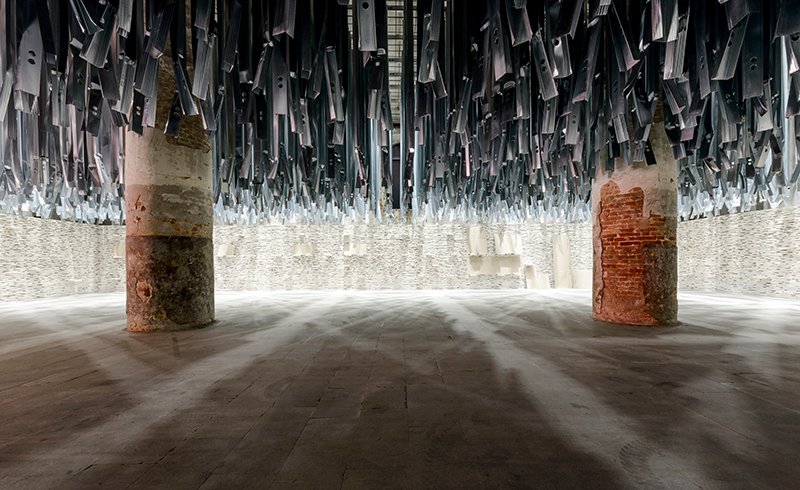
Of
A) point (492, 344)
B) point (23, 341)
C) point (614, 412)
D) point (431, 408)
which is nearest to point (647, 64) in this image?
point (492, 344)

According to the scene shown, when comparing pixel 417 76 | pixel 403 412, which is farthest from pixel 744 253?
pixel 403 412

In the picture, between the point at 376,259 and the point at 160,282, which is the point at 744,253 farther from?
the point at 160,282

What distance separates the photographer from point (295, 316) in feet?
15.4

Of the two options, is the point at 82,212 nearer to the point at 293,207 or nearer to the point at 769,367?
the point at 293,207

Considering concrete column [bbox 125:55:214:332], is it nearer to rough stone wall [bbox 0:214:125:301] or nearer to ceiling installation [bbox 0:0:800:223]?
ceiling installation [bbox 0:0:800:223]

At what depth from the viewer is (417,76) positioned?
3266 mm

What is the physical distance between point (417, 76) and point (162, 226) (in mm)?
2919

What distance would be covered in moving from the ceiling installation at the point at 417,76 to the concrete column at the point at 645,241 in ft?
0.78

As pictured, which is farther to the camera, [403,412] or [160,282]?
[160,282]

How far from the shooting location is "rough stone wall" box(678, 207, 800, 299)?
7.44 meters

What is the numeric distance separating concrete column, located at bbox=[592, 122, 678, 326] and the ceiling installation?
0.24 metres

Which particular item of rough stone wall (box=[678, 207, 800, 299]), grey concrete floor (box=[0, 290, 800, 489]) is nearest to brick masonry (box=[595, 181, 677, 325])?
grey concrete floor (box=[0, 290, 800, 489])

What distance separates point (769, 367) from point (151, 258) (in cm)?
506

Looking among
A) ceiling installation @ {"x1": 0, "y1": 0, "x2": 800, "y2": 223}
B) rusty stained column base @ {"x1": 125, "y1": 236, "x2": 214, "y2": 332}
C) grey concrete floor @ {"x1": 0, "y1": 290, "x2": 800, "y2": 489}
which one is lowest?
grey concrete floor @ {"x1": 0, "y1": 290, "x2": 800, "y2": 489}
